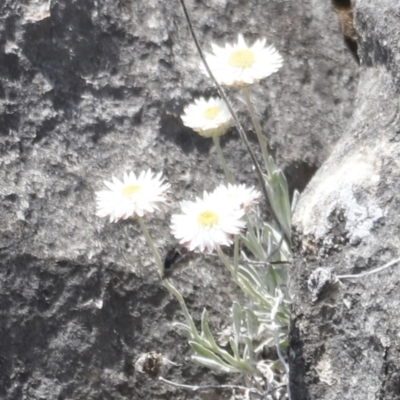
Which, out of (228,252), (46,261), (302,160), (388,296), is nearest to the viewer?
(388,296)

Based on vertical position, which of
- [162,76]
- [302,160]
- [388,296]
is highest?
[162,76]

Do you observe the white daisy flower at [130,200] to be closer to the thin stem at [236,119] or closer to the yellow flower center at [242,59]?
the thin stem at [236,119]

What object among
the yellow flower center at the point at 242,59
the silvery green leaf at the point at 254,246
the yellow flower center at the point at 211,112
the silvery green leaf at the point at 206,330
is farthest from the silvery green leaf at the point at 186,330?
the yellow flower center at the point at 242,59

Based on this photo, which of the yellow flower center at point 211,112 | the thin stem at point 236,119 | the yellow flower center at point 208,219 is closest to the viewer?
the yellow flower center at point 208,219

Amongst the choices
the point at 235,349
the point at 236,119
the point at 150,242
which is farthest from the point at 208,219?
the point at 235,349

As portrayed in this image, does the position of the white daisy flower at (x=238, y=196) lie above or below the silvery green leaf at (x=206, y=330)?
above

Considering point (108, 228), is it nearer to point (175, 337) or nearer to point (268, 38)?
point (175, 337)

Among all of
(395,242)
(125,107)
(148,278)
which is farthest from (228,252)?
(395,242)
